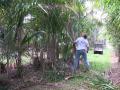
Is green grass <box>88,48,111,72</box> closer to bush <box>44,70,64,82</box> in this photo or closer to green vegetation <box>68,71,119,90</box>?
green vegetation <box>68,71,119,90</box>

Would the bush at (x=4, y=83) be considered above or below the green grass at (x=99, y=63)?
below

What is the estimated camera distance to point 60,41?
475 inches

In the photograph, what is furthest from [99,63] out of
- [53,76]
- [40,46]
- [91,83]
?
[91,83]

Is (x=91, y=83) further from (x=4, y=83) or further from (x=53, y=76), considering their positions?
(x=4, y=83)

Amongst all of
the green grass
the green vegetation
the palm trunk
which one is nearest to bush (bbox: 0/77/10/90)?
the palm trunk

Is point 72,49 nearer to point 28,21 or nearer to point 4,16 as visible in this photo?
point 28,21

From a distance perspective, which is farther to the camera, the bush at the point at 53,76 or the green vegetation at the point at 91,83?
the bush at the point at 53,76

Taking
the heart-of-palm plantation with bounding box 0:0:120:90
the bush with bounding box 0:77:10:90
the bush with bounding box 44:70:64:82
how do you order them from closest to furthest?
the bush with bounding box 0:77:10:90 < the heart-of-palm plantation with bounding box 0:0:120:90 < the bush with bounding box 44:70:64:82

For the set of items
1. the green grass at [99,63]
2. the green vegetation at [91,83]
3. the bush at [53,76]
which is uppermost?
the green grass at [99,63]

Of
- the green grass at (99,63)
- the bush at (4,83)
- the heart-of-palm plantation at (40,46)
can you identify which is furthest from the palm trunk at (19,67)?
the green grass at (99,63)

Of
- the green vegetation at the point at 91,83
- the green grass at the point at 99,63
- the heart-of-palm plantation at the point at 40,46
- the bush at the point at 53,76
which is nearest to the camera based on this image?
the green vegetation at the point at 91,83

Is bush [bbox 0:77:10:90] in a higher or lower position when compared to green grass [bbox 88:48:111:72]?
lower

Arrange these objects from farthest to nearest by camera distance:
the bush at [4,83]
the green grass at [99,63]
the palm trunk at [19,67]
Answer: the green grass at [99,63] → the palm trunk at [19,67] → the bush at [4,83]

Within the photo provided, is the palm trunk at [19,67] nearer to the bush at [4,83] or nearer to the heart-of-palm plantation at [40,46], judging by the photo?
the heart-of-palm plantation at [40,46]
